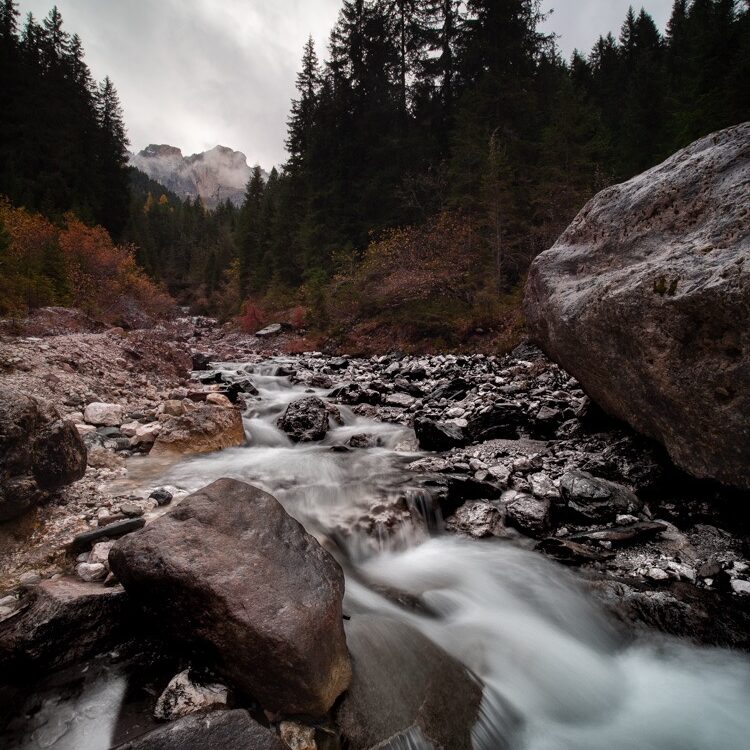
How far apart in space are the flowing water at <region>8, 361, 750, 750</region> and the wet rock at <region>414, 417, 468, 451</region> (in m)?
1.30

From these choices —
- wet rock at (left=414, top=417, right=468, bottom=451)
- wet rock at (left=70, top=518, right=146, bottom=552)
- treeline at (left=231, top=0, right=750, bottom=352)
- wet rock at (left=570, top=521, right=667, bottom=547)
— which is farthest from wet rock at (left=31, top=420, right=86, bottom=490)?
treeline at (left=231, top=0, right=750, bottom=352)

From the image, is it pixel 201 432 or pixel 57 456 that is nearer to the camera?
pixel 57 456

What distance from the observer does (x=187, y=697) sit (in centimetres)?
211

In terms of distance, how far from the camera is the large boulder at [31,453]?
10.9 ft

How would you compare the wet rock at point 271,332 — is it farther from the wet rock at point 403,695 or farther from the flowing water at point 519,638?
the wet rock at point 403,695

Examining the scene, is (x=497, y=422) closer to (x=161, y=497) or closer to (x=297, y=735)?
(x=161, y=497)

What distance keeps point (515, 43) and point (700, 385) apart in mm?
32380

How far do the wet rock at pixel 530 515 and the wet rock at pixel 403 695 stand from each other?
176 centimetres

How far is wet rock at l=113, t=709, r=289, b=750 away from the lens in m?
1.71

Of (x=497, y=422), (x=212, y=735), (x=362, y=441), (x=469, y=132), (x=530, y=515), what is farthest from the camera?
(x=469, y=132)

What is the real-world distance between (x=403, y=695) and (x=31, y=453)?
362cm

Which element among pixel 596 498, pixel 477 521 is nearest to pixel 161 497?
pixel 477 521

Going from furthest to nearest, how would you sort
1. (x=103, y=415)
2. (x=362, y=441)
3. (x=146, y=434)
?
(x=362, y=441) → (x=103, y=415) → (x=146, y=434)

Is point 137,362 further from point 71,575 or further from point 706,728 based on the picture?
point 706,728
